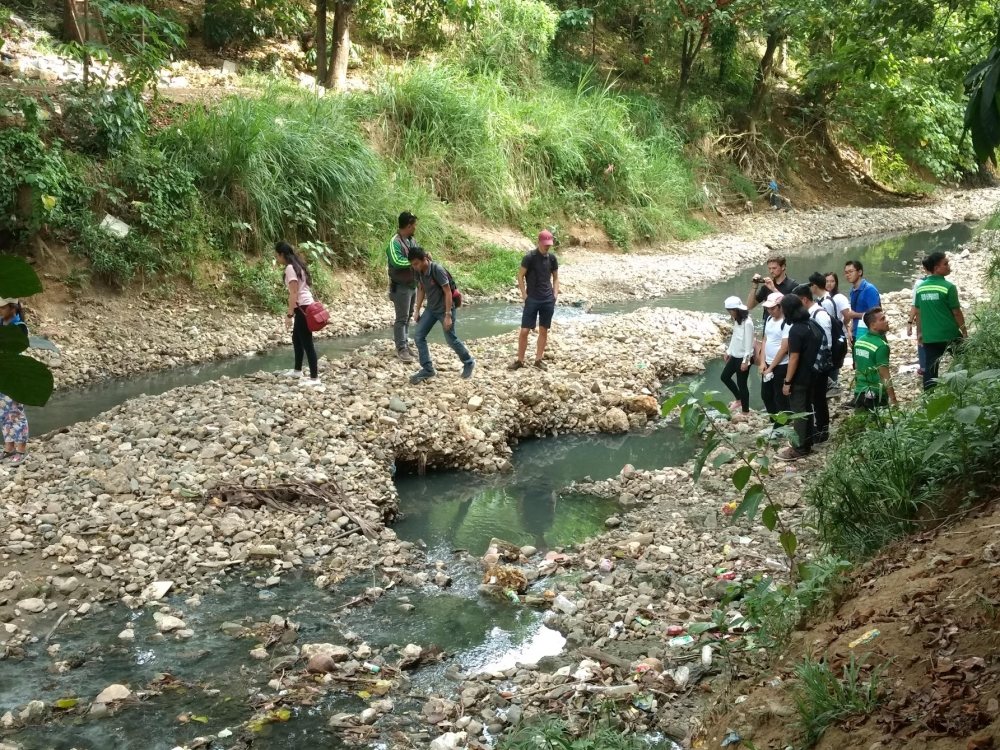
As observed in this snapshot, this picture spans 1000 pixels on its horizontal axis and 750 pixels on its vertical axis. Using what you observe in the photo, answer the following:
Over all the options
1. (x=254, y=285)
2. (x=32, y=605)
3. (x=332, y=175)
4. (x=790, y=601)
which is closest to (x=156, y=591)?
(x=32, y=605)

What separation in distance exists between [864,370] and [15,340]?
6.44 metres

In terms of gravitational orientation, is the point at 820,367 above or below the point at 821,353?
below

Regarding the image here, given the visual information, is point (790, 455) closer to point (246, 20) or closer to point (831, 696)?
point (831, 696)

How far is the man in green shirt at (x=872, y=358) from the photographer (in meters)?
6.71

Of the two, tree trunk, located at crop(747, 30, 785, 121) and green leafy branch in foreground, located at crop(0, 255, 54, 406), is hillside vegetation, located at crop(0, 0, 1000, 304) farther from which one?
green leafy branch in foreground, located at crop(0, 255, 54, 406)

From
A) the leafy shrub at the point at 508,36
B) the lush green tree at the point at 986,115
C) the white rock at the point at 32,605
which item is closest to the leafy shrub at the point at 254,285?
the white rock at the point at 32,605

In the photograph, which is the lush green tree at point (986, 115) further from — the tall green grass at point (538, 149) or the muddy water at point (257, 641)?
the tall green grass at point (538, 149)

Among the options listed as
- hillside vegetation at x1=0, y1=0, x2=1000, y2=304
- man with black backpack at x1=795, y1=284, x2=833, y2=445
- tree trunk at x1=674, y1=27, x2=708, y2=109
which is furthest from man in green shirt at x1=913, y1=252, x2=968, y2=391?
tree trunk at x1=674, y1=27, x2=708, y2=109

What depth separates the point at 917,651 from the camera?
3484mm

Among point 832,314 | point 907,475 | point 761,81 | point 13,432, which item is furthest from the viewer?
point 761,81

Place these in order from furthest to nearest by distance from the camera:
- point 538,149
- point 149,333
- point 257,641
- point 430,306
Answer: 1. point 538,149
2. point 149,333
3. point 430,306
4. point 257,641

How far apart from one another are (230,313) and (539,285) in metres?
5.19

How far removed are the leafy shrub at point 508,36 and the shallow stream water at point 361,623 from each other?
13.5 metres

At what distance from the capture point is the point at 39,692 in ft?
15.9
